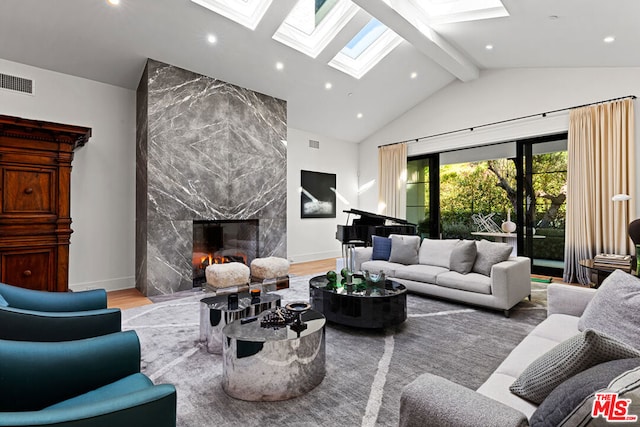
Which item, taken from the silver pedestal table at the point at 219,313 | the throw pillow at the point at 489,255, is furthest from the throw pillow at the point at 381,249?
the silver pedestal table at the point at 219,313

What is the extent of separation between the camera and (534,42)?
15.9ft

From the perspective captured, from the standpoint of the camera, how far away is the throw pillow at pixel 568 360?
110 cm

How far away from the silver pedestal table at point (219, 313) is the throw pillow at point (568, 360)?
6.62 feet

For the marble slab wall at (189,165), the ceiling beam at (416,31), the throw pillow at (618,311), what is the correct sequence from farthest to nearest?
the marble slab wall at (189,165) < the ceiling beam at (416,31) < the throw pillow at (618,311)

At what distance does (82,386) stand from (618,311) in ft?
9.02

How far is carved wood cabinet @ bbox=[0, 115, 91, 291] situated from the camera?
364 centimetres

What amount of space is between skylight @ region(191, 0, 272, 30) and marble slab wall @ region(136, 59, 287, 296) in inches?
47.8

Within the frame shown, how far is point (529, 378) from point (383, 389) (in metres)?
1.09

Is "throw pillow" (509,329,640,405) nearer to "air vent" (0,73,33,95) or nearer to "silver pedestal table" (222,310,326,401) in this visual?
"silver pedestal table" (222,310,326,401)

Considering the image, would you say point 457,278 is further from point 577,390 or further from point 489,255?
point 577,390

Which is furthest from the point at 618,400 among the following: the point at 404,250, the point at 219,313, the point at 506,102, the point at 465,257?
the point at 506,102

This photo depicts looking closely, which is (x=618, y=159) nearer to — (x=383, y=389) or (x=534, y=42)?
(x=534, y=42)

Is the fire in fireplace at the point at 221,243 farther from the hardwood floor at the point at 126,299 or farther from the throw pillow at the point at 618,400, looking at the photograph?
the throw pillow at the point at 618,400

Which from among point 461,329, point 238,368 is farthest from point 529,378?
point 461,329
